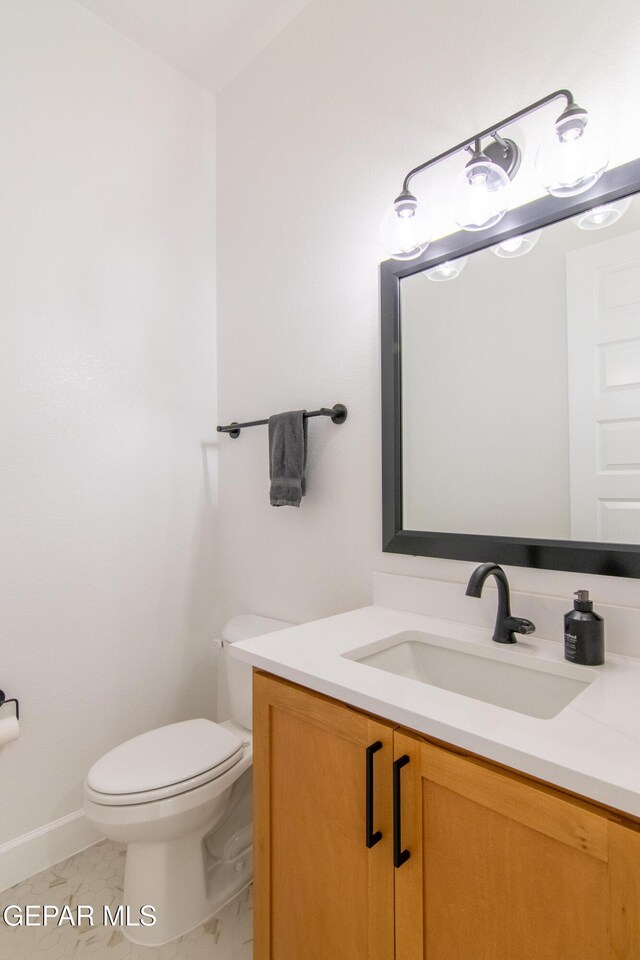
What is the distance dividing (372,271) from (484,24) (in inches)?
24.7

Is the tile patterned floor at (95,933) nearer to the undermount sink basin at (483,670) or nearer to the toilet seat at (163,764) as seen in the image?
the toilet seat at (163,764)

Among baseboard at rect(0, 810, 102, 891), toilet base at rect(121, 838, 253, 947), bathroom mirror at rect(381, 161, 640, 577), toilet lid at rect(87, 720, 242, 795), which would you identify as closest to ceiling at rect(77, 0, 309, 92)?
bathroom mirror at rect(381, 161, 640, 577)

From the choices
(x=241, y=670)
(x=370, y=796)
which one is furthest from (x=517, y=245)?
(x=241, y=670)

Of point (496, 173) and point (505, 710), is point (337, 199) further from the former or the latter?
point (505, 710)

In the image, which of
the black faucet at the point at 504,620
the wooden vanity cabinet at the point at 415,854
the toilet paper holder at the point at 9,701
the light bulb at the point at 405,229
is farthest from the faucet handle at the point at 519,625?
the toilet paper holder at the point at 9,701

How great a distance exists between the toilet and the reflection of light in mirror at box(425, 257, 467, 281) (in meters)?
1.41

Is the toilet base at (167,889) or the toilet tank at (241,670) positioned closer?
the toilet base at (167,889)

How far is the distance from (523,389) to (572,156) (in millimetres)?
480

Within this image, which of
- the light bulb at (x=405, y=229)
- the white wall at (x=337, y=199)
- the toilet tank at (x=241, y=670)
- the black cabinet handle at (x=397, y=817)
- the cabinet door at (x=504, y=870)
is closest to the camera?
the cabinet door at (x=504, y=870)

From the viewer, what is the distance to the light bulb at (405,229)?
1299 mm

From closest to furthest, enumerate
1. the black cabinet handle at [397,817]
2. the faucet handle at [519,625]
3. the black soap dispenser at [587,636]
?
1. the black cabinet handle at [397,817]
2. the black soap dispenser at [587,636]
3. the faucet handle at [519,625]

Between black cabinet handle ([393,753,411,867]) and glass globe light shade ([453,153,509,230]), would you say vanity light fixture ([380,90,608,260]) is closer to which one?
glass globe light shade ([453,153,509,230])

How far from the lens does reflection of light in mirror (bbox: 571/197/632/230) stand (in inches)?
40.6

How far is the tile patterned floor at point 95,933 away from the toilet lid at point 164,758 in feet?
1.37
